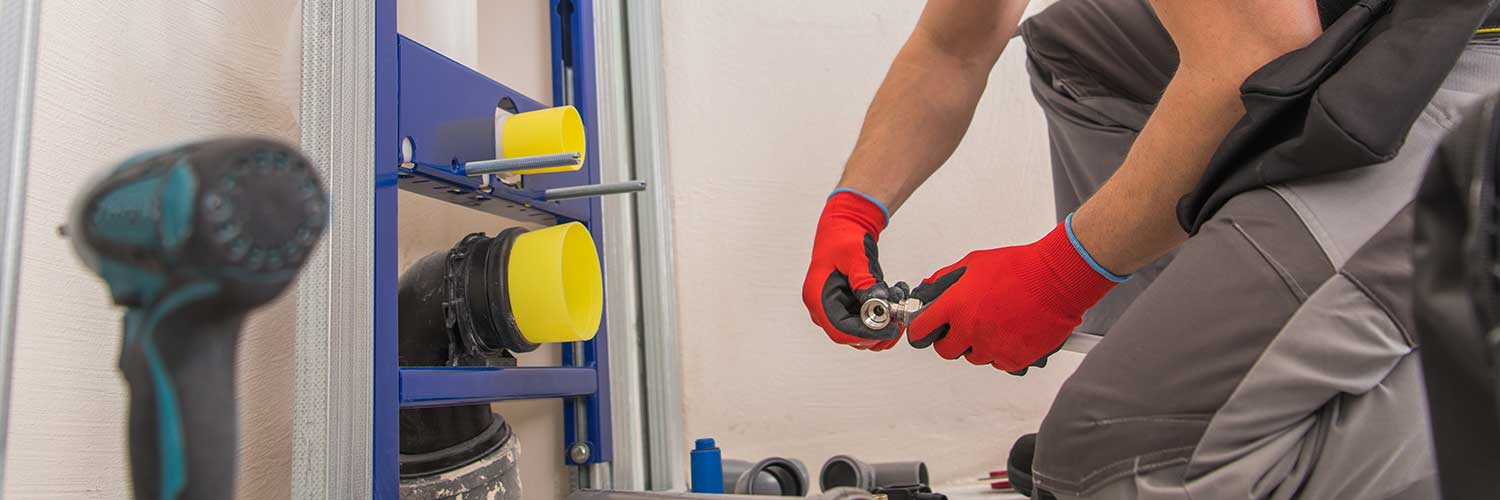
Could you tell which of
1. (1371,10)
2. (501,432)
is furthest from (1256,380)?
(501,432)

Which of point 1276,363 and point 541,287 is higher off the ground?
point 541,287

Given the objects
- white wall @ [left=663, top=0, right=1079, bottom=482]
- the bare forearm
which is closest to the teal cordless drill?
the bare forearm

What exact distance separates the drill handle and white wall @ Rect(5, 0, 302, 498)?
1.58ft

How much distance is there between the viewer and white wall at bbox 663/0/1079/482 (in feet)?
5.39

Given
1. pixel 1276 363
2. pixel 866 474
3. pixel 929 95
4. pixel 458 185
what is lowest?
pixel 866 474

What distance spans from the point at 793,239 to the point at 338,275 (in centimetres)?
93

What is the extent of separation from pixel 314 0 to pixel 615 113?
0.61 m

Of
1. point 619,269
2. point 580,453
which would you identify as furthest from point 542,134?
point 580,453

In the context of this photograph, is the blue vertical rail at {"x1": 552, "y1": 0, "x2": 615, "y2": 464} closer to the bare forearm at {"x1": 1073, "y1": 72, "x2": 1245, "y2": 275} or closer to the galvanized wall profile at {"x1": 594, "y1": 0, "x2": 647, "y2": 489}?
the galvanized wall profile at {"x1": 594, "y1": 0, "x2": 647, "y2": 489}

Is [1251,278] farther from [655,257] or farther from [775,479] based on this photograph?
[655,257]

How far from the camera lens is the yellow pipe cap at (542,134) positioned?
1.11 meters

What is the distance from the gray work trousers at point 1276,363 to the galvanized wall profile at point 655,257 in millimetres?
755

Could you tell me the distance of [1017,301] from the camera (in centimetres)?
92

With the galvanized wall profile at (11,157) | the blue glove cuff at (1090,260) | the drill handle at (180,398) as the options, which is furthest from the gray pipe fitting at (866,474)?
the drill handle at (180,398)
